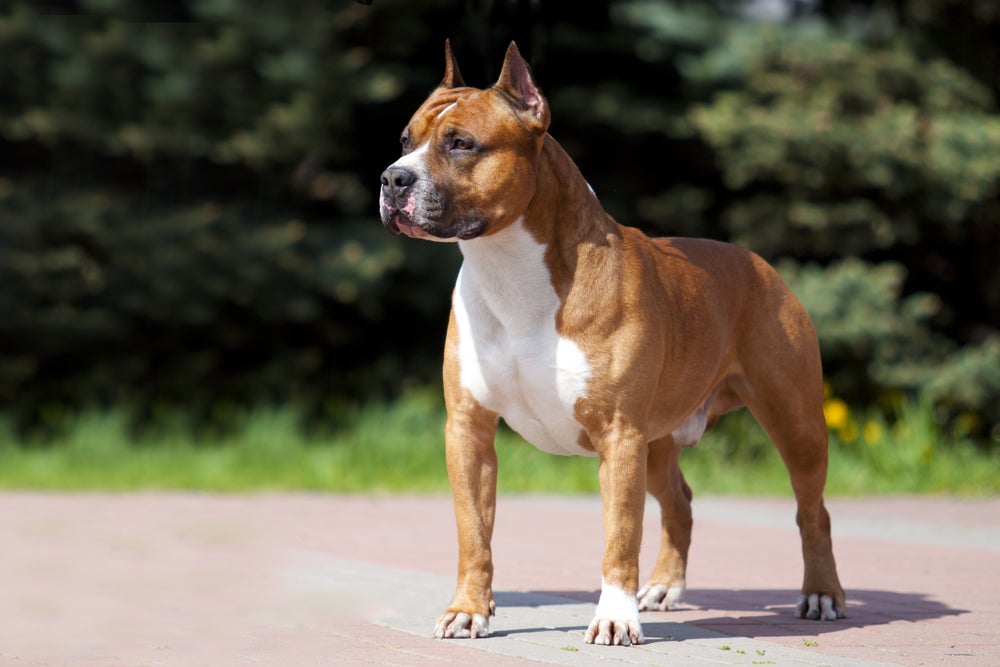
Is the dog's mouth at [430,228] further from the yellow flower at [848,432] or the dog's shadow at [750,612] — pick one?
the yellow flower at [848,432]

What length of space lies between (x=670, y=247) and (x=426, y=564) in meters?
2.63

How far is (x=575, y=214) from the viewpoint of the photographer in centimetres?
503

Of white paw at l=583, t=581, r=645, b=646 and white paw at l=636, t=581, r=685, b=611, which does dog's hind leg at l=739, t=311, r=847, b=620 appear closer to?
white paw at l=636, t=581, r=685, b=611

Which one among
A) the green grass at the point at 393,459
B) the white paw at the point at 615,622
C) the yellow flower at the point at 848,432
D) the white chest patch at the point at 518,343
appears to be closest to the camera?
the white paw at the point at 615,622

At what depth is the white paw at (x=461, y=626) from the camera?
4840 millimetres

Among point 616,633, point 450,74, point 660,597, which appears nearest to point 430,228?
point 450,74

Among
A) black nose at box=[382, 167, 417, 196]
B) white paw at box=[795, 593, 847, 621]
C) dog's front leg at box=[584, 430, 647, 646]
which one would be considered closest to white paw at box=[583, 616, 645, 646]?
dog's front leg at box=[584, 430, 647, 646]

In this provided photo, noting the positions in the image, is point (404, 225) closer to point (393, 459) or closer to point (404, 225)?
→ point (404, 225)

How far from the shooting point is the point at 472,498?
496cm

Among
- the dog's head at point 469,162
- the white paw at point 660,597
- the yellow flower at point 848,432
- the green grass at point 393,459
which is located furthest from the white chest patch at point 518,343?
the yellow flower at point 848,432

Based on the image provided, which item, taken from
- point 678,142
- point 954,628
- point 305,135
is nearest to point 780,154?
point 678,142

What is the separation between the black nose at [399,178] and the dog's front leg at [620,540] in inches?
48.0

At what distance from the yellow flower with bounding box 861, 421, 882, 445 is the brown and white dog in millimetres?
7672

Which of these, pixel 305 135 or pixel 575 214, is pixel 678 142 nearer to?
pixel 305 135
